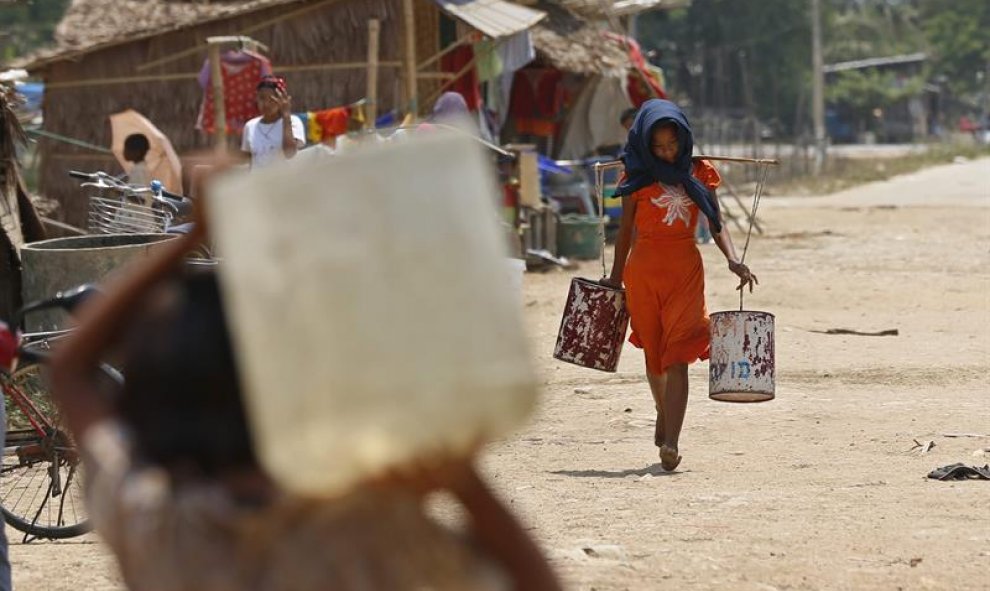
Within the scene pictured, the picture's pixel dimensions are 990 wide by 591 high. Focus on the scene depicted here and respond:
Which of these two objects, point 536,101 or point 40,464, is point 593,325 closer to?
point 40,464

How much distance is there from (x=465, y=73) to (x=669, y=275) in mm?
10040

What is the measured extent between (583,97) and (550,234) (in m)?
4.25

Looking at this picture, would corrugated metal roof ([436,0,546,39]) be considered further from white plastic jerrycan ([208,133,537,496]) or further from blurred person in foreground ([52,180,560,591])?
white plastic jerrycan ([208,133,537,496])

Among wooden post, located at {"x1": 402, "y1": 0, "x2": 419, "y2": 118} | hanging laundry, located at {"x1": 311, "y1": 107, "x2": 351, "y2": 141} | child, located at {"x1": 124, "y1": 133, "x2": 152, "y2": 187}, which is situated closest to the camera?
child, located at {"x1": 124, "y1": 133, "x2": 152, "y2": 187}

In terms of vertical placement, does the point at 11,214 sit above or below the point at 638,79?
above

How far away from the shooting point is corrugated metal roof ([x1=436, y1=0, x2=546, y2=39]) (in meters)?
15.3

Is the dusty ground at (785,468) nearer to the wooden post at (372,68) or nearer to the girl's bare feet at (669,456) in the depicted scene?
the girl's bare feet at (669,456)

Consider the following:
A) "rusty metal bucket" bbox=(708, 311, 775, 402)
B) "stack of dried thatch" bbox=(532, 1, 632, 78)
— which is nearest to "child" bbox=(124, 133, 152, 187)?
"stack of dried thatch" bbox=(532, 1, 632, 78)

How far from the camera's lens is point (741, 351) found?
7363mm

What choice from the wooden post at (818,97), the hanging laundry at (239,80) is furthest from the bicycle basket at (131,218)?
the wooden post at (818,97)

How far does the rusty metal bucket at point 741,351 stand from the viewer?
7344 mm

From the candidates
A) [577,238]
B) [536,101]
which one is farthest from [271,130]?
[536,101]

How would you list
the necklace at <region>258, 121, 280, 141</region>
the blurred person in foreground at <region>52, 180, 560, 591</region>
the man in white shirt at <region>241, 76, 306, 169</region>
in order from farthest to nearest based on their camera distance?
the necklace at <region>258, 121, 280, 141</region> < the man in white shirt at <region>241, 76, 306, 169</region> < the blurred person in foreground at <region>52, 180, 560, 591</region>

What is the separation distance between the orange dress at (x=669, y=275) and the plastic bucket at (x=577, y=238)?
10.8 meters
